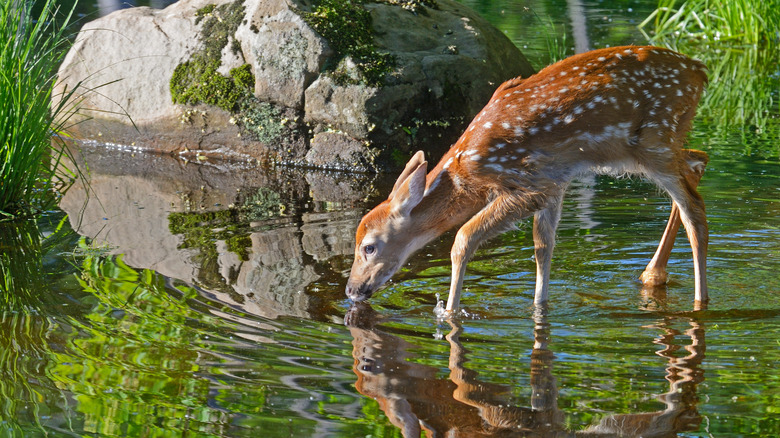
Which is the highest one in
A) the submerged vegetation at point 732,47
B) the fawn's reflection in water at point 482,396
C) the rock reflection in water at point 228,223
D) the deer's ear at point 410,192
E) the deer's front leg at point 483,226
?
the deer's ear at point 410,192

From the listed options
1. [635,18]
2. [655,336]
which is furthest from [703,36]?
[655,336]

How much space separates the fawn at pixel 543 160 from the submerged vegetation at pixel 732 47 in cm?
572

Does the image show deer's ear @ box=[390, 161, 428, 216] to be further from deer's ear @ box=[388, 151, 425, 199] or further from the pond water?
the pond water

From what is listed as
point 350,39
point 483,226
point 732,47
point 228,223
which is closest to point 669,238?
point 483,226

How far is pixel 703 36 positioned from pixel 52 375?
13.4 meters

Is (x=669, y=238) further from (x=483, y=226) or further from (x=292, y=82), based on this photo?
(x=292, y=82)

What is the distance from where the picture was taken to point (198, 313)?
18.3ft

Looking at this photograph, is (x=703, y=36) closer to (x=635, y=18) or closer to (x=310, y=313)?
(x=635, y=18)

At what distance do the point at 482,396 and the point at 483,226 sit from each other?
164 centimetres

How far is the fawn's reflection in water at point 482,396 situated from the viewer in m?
4.12

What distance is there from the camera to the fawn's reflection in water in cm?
412

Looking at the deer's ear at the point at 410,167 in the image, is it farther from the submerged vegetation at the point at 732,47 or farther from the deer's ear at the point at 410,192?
the submerged vegetation at the point at 732,47

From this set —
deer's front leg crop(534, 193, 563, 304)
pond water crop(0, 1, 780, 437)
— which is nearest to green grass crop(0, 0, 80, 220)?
pond water crop(0, 1, 780, 437)

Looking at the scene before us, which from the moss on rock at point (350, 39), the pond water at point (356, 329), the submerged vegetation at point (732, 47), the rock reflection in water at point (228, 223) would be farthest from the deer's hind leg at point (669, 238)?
the submerged vegetation at point (732, 47)
